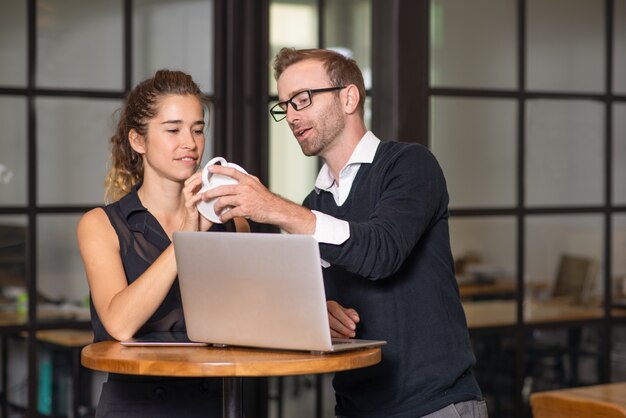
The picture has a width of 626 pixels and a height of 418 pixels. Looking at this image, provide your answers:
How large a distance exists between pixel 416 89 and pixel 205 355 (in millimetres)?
1962

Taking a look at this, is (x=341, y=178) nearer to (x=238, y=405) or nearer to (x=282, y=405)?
(x=238, y=405)

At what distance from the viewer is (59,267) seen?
11.1ft

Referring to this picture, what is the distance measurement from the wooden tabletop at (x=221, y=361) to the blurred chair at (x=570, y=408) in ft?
3.72

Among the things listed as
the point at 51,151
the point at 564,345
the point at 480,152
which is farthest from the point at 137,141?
the point at 564,345

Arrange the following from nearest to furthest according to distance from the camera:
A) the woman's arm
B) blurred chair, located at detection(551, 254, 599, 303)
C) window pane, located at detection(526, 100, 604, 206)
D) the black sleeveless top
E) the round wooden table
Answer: the round wooden table
the woman's arm
the black sleeveless top
window pane, located at detection(526, 100, 604, 206)
blurred chair, located at detection(551, 254, 599, 303)

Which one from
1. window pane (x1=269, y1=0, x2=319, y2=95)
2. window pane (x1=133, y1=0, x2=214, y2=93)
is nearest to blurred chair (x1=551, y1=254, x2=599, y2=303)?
window pane (x1=269, y1=0, x2=319, y2=95)

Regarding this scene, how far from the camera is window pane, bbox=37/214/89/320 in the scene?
11.0 feet

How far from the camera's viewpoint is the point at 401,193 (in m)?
2.13

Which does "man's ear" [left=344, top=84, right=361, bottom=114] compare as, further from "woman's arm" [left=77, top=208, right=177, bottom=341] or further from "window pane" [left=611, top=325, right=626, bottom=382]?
"window pane" [left=611, top=325, right=626, bottom=382]

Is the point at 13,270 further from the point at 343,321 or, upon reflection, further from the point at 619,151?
the point at 619,151

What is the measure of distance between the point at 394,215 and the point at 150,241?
562 millimetres

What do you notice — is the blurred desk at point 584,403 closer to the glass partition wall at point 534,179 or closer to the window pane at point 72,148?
the glass partition wall at point 534,179

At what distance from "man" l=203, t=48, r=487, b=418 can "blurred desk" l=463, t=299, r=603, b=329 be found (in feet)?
5.10

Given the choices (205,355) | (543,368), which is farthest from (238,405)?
(543,368)
